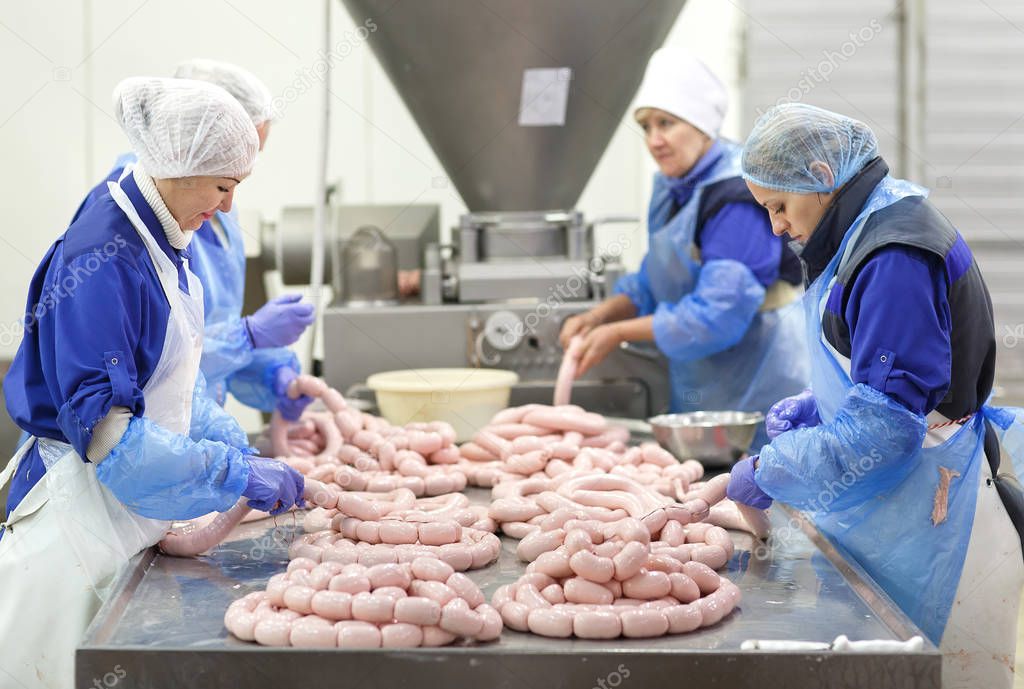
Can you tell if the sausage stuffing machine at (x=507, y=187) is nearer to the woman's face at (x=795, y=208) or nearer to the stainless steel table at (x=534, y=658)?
the woman's face at (x=795, y=208)

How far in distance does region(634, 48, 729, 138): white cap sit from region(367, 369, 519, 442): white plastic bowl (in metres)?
0.93

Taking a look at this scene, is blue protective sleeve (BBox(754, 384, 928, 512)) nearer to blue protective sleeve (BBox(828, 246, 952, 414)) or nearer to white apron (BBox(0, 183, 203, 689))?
blue protective sleeve (BBox(828, 246, 952, 414))

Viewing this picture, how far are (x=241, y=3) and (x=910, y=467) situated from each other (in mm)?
4602

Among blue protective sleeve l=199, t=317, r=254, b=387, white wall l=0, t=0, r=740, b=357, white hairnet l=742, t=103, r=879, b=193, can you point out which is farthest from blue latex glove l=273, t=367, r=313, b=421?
white wall l=0, t=0, r=740, b=357

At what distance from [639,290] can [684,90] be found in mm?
661

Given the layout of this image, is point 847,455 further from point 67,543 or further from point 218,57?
point 218,57

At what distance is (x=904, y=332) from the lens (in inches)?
72.0

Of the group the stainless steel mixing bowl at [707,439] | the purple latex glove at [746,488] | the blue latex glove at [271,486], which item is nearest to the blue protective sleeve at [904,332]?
the purple latex glove at [746,488]

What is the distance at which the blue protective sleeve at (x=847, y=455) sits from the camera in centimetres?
184

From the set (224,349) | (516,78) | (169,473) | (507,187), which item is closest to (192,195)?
(169,473)

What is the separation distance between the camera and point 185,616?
1.75m

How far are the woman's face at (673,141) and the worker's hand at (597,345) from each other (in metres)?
0.54

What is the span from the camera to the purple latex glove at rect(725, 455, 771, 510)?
6.73 ft

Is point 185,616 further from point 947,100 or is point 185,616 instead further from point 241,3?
point 947,100
